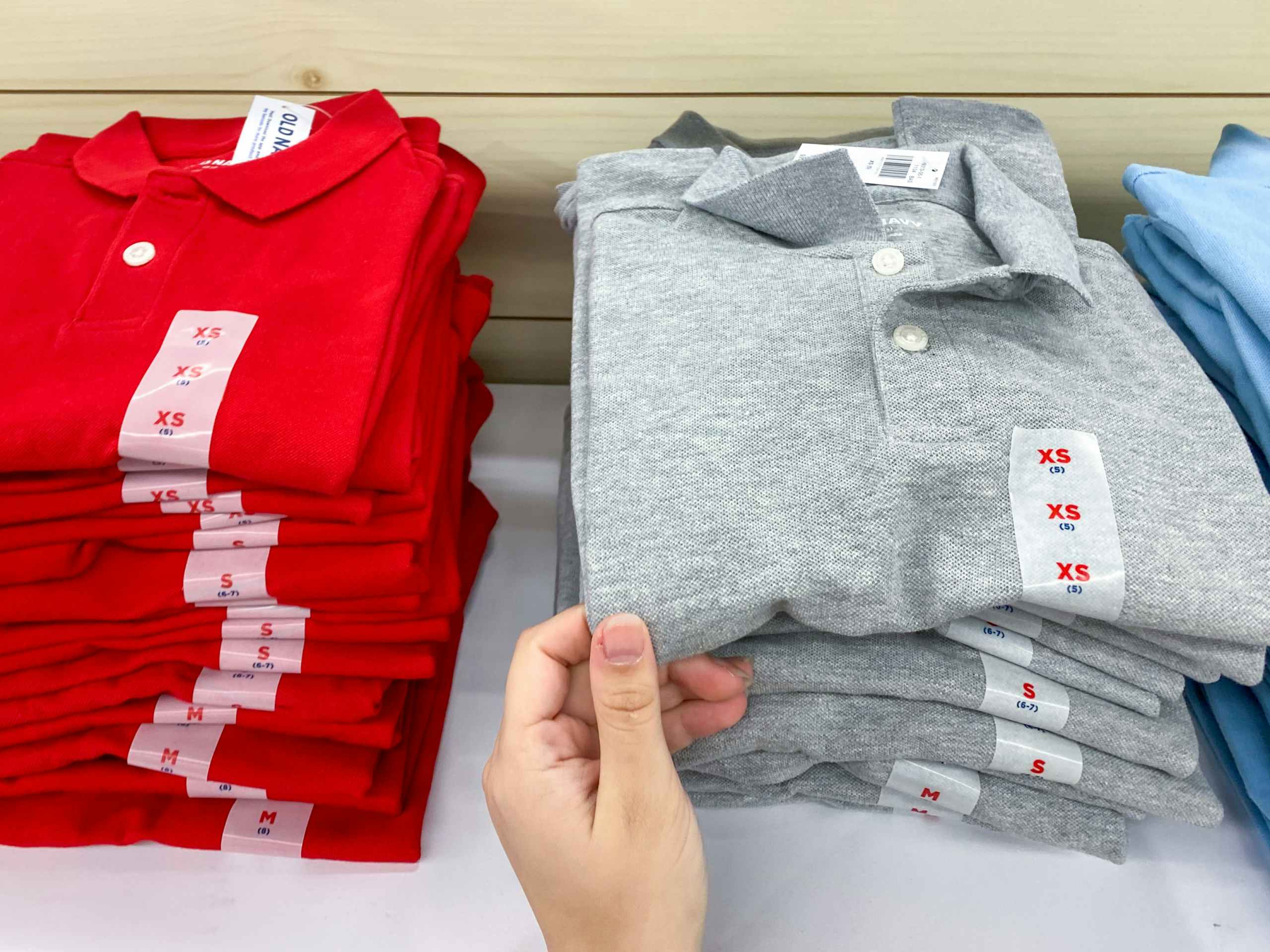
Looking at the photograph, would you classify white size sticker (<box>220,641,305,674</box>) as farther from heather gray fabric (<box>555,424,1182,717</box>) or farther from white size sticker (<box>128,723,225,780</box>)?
heather gray fabric (<box>555,424,1182,717</box>)

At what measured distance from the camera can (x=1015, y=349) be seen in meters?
0.53

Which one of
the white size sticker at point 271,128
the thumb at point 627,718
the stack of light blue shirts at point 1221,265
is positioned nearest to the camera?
the thumb at point 627,718

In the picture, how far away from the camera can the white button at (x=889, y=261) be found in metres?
0.54

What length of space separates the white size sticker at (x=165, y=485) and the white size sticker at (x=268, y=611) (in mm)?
83

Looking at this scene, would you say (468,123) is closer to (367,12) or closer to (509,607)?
(367,12)

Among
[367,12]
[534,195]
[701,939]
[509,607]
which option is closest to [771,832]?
[701,939]

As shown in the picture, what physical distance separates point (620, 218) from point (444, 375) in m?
0.18

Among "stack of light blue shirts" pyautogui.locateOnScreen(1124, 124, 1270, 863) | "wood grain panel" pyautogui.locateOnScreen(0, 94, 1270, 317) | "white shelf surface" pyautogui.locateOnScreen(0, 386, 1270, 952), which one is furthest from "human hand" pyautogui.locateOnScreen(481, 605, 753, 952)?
"wood grain panel" pyautogui.locateOnScreen(0, 94, 1270, 317)

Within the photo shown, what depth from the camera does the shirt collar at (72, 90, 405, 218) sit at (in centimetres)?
62

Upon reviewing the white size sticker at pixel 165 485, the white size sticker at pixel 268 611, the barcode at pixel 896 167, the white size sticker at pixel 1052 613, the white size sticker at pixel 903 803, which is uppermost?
the barcode at pixel 896 167

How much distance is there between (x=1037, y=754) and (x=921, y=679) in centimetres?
9

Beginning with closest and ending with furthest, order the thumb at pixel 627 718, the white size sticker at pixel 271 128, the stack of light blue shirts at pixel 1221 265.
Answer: the thumb at pixel 627 718
the stack of light blue shirts at pixel 1221 265
the white size sticker at pixel 271 128

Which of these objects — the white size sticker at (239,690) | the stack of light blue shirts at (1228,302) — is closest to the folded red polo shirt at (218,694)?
the white size sticker at (239,690)

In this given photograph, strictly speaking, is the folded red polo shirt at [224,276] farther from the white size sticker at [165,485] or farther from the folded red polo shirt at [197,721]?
the folded red polo shirt at [197,721]
